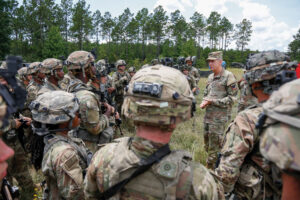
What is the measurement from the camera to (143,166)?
1368 millimetres

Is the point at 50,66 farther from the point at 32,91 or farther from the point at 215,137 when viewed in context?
the point at 215,137

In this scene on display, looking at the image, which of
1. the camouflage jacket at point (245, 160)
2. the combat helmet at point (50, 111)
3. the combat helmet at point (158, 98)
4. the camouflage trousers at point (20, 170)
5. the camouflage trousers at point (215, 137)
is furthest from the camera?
the camouflage trousers at point (215, 137)

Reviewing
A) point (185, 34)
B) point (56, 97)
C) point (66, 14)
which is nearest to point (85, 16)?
point (66, 14)

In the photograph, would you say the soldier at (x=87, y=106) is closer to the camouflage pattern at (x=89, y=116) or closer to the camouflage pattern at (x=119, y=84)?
the camouflage pattern at (x=89, y=116)

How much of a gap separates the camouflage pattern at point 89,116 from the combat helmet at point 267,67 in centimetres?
208

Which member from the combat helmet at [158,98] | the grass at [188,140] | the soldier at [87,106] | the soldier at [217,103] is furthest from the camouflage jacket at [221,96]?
the combat helmet at [158,98]

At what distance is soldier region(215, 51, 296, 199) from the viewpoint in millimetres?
2074

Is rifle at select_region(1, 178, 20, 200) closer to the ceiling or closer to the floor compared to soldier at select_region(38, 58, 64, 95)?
closer to the floor

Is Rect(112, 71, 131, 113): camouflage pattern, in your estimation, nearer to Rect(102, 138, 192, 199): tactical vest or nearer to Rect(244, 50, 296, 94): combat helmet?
Rect(244, 50, 296, 94): combat helmet

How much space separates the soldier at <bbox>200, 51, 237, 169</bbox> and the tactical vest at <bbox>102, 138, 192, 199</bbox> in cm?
364

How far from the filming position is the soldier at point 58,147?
2.02 meters

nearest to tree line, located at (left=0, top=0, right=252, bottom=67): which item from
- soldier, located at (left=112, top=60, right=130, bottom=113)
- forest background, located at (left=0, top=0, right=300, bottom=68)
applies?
forest background, located at (left=0, top=0, right=300, bottom=68)

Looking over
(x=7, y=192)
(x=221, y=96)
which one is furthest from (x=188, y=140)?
(x=7, y=192)

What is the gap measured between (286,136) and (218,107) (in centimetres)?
417
